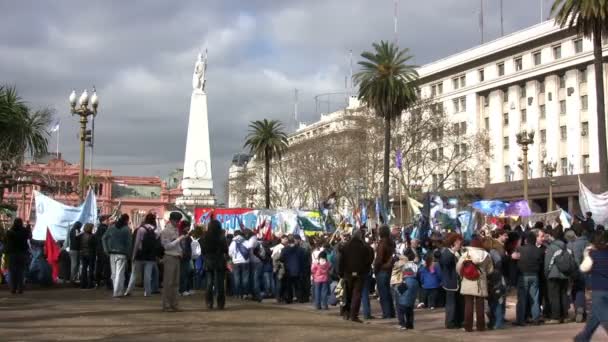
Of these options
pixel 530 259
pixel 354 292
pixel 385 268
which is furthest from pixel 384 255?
pixel 530 259

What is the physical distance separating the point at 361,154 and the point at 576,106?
17.9 m

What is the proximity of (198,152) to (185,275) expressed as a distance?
2003 inches

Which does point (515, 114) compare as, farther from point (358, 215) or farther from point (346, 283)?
point (346, 283)

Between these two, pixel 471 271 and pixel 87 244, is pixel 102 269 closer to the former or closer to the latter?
pixel 87 244

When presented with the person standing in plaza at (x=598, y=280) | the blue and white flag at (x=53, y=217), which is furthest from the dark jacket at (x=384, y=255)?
the blue and white flag at (x=53, y=217)

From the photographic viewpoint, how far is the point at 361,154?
68.6 meters

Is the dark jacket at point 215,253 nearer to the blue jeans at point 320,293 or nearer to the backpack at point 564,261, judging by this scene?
the blue jeans at point 320,293

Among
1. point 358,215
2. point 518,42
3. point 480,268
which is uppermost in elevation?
point 518,42

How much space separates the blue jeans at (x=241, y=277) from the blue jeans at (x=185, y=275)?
117 cm

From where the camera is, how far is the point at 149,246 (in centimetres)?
1744

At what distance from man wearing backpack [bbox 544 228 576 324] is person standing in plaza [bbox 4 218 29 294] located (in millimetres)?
11600

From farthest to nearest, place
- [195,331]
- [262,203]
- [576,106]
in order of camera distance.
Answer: [262,203] < [576,106] < [195,331]

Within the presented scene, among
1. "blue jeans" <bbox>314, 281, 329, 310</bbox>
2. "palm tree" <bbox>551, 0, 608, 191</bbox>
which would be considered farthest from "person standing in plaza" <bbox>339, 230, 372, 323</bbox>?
"palm tree" <bbox>551, 0, 608, 191</bbox>

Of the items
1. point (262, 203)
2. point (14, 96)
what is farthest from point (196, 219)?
point (262, 203)
